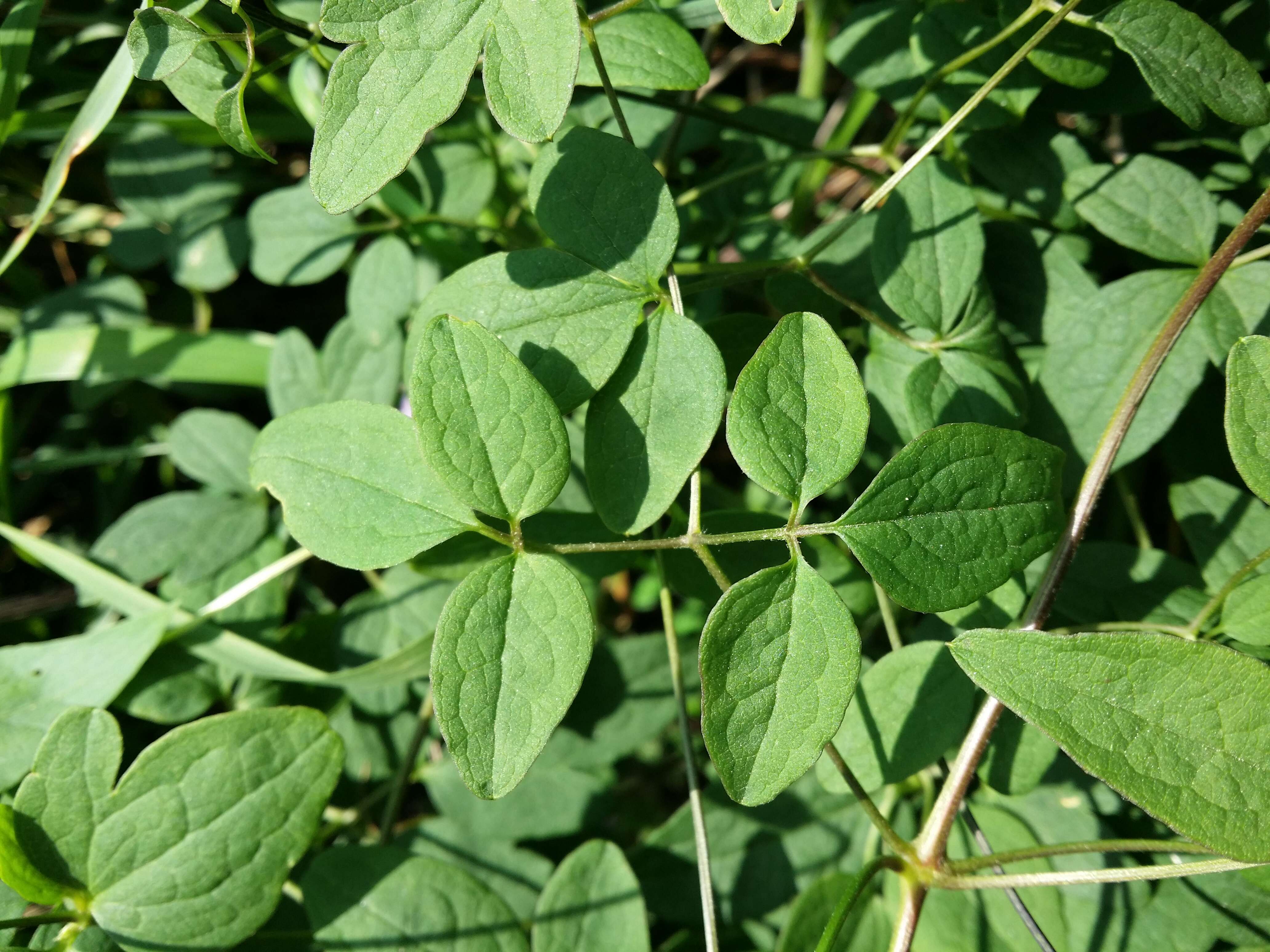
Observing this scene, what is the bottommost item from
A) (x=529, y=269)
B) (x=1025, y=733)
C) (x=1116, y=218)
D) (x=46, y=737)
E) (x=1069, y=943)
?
(x=1069, y=943)

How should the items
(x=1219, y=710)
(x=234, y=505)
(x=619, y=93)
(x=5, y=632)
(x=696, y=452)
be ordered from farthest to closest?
(x=5, y=632) → (x=234, y=505) → (x=619, y=93) → (x=696, y=452) → (x=1219, y=710)

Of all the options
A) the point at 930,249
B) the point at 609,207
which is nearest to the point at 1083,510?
the point at 930,249

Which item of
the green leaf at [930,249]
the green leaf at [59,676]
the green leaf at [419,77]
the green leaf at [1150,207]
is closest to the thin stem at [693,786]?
the green leaf at [930,249]

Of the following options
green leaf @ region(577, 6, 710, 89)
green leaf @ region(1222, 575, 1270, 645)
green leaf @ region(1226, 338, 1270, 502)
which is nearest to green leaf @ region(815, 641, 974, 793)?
green leaf @ region(1222, 575, 1270, 645)

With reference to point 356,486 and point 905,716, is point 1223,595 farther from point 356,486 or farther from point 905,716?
point 356,486

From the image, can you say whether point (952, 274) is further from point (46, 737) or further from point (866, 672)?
point (46, 737)

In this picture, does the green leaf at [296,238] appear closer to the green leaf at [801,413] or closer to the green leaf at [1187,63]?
the green leaf at [801,413]

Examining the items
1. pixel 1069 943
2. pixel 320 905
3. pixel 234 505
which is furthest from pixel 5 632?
pixel 1069 943
